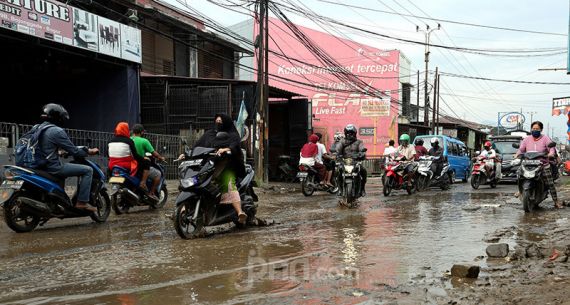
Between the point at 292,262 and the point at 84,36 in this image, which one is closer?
the point at 292,262

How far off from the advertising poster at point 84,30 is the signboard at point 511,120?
4398 cm

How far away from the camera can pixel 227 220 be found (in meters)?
6.17

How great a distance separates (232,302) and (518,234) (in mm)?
4323

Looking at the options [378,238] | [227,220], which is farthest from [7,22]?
[378,238]

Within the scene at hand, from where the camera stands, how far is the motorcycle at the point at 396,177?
11.9 meters

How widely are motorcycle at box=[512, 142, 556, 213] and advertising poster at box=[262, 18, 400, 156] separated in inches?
860

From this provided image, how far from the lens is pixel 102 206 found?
24.5 ft

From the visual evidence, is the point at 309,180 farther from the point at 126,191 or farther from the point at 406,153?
the point at 126,191

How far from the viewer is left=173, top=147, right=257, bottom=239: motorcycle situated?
5.55m

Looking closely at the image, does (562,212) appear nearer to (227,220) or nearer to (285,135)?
(227,220)

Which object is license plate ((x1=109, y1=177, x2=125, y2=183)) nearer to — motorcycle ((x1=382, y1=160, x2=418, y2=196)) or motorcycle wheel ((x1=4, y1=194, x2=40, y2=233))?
motorcycle wheel ((x1=4, y1=194, x2=40, y2=233))

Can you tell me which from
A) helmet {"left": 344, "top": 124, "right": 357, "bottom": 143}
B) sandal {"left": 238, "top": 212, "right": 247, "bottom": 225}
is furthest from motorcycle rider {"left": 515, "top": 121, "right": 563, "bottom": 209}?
sandal {"left": 238, "top": 212, "right": 247, "bottom": 225}

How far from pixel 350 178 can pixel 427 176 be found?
16.0 feet

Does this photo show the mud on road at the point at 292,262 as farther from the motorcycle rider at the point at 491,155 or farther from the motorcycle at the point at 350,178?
the motorcycle rider at the point at 491,155
